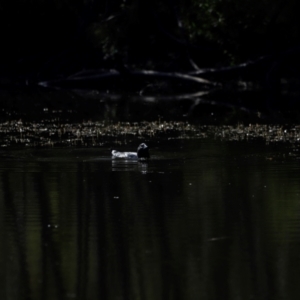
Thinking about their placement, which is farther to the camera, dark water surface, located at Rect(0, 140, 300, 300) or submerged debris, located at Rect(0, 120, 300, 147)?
submerged debris, located at Rect(0, 120, 300, 147)

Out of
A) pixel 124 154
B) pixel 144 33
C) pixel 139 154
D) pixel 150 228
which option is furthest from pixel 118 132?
pixel 144 33

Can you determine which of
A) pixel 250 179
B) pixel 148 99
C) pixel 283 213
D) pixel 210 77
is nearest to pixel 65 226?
pixel 283 213

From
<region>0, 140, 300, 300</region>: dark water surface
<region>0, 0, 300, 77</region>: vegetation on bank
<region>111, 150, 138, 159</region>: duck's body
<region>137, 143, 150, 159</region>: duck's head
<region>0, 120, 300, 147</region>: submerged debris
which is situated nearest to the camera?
<region>0, 140, 300, 300</region>: dark water surface

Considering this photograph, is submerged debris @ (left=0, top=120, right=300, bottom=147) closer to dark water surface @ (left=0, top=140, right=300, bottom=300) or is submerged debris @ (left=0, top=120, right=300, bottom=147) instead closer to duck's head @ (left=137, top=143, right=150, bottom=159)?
duck's head @ (left=137, top=143, right=150, bottom=159)

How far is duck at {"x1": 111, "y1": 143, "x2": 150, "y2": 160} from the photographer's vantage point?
603 inches

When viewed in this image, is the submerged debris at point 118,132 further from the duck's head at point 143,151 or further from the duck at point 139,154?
the duck's head at point 143,151

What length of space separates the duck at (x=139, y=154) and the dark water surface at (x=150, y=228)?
174 millimetres

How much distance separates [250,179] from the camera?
13078 mm

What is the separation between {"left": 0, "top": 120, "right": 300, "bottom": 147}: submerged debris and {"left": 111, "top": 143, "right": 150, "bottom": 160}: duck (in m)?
2.21

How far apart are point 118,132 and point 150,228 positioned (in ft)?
37.7

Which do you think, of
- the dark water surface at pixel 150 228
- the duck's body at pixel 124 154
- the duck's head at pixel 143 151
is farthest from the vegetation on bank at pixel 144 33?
the dark water surface at pixel 150 228

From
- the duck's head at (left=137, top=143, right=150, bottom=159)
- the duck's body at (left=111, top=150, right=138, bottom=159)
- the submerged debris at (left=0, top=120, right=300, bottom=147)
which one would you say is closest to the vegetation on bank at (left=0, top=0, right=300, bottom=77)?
the submerged debris at (left=0, top=120, right=300, bottom=147)

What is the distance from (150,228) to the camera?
9766 millimetres

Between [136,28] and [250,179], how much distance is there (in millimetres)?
29026
